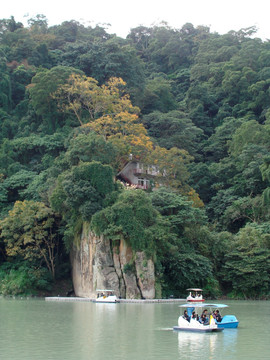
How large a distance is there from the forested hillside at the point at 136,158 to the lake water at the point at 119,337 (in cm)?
1014

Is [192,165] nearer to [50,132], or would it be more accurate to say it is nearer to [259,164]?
[259,164]

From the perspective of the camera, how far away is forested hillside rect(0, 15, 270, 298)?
4047 cm

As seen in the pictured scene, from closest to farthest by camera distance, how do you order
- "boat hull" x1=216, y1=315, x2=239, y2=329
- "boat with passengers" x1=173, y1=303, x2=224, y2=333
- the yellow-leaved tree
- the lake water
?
the lake water, "boat with passengers" x1=173, y1=303, x2=224, y2=333, "boat hull" x1=216, y1=315, x2=239, y2=329, the yellow-leaved tree

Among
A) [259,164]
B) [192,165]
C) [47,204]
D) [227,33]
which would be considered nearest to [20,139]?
Answer: [47,204]

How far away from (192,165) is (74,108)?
46.2 feet

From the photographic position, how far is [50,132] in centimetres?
5819

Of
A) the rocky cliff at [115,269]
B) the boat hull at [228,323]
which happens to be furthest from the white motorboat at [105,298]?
the boat hull at [228,323]

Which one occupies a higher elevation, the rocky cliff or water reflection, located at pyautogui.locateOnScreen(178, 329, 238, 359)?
the rocky cliff

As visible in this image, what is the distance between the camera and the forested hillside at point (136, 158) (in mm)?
40469

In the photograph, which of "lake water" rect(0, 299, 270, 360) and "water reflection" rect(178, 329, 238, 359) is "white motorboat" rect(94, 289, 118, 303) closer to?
"lake water" rect(0, 299, 270, 360)

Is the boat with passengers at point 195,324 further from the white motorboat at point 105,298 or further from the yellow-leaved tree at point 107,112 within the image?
the yellow-leaved tree at point 107,112

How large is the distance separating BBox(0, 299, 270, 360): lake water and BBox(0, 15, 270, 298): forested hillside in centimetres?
1014

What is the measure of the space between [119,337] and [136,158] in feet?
104

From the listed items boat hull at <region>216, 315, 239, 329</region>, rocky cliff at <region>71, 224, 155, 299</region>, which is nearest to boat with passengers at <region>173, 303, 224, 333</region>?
boat hull at <region>216, 315, 239, 329</region>
